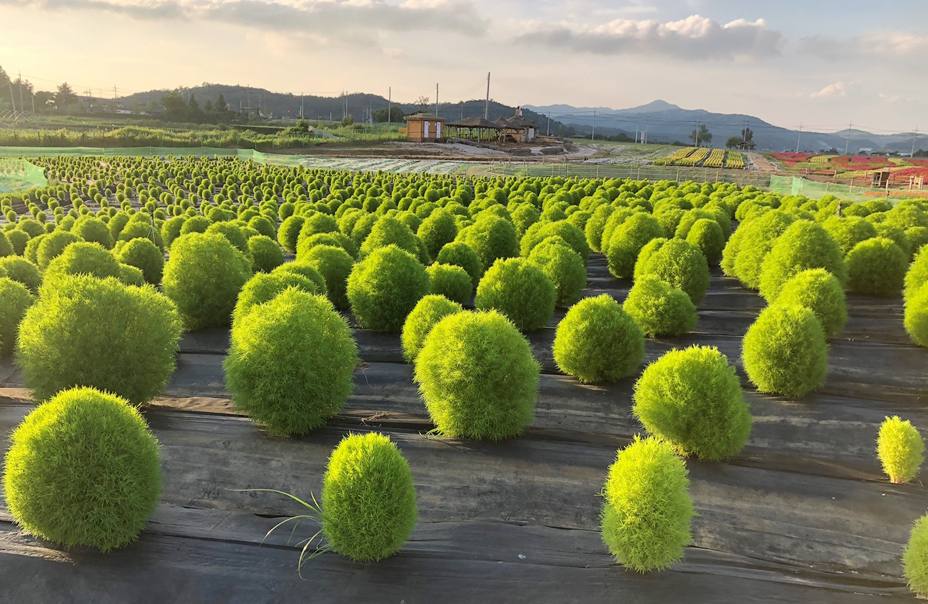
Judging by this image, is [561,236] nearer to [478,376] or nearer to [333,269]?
[333,269]

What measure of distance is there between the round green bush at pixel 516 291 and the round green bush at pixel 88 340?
6.29 meters

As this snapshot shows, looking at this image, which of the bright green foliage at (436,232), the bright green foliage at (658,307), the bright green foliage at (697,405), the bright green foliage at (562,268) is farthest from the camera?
the bright green foliage at (436,232)

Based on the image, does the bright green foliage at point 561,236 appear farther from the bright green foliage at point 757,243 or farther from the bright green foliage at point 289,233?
the bright green foliage at point 289,233

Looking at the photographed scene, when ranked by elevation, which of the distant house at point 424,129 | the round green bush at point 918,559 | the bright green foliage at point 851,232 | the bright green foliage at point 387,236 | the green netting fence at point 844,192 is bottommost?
the round green bush at point 918,559

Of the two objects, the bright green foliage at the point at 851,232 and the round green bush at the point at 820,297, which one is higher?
the bright green foliage at the point at 851,232

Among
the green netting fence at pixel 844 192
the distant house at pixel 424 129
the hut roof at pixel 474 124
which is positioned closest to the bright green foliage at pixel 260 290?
the green netting fence at pixel 844 192

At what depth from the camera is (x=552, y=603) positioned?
534cm

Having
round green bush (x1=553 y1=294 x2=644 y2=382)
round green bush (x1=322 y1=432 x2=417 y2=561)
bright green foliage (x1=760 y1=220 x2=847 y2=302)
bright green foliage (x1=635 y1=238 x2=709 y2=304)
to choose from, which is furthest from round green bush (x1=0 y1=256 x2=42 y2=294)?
bright green foliage (x1=760 y1=220 x2=847 y2=302)

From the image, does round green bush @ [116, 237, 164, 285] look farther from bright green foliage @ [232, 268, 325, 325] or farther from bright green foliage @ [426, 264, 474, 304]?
bright green foliage @ [426, 264, 474, 304]

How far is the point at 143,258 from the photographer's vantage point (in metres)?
16.1

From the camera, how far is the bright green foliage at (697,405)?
7.42 meters

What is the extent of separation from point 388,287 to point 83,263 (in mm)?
6726

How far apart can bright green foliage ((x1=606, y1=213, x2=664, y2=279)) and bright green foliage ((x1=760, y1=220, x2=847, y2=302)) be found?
13.1 ft

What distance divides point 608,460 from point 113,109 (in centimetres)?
16759
